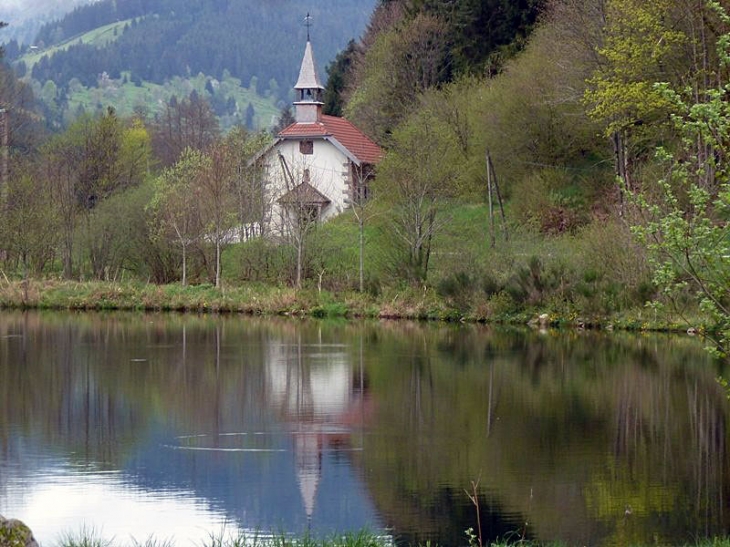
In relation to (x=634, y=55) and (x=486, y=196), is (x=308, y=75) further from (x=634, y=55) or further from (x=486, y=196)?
(x=634, y=55)

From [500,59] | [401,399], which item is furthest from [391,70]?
[401,399]

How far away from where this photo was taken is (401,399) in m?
22.4

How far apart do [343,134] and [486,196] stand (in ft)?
43.3

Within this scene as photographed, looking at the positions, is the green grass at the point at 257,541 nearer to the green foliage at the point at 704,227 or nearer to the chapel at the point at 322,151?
the green foliage at the point at 704,227

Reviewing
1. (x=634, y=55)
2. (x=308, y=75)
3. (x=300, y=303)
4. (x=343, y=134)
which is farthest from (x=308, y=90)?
(x=634, y=55)

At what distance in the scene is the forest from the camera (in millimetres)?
36719

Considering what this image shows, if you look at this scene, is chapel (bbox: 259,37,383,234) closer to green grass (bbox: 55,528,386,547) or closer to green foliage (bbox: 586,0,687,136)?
green foliage (bbox: 586,0,687,136)

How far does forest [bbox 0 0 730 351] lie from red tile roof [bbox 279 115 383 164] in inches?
162

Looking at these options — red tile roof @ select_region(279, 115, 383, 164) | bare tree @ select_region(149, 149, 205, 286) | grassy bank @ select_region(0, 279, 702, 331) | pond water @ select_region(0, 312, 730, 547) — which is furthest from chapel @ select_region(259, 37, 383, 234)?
pond water @ select_region(0, 312, 730, 547)

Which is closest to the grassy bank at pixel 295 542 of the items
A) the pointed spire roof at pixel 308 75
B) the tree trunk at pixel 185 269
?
the tree trunk at pixel 185 269

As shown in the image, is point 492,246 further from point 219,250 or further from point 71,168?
point 71,168

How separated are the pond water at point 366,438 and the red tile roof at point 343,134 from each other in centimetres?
3012

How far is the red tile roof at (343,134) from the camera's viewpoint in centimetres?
6119

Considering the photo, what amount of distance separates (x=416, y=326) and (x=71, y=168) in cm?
2664
